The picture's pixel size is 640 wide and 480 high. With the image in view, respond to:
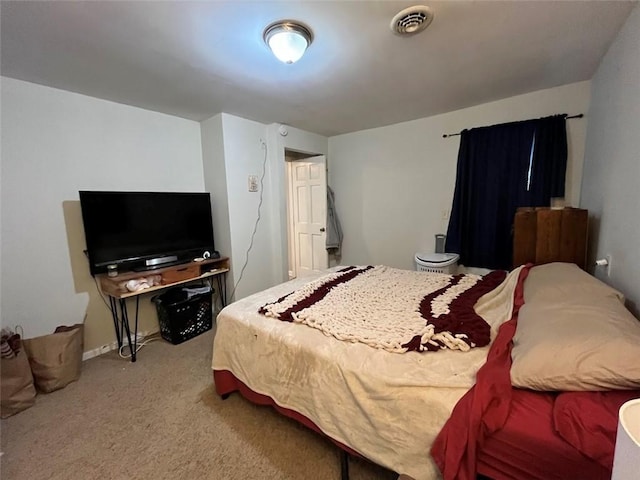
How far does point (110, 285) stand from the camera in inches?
90.4

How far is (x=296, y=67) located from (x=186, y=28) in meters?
0.72

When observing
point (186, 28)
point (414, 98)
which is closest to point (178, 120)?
point (186, 28)

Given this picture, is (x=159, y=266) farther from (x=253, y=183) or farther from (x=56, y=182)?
(x=253, y=183)

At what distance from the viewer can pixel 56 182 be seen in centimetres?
221

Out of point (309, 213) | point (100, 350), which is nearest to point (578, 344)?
point (100, 350)

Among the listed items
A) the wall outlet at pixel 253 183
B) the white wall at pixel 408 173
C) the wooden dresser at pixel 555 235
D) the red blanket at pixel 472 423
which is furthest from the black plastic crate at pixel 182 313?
the wooden dresser at pixel 555 235

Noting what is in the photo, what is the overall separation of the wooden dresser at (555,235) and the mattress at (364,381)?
1.79ft

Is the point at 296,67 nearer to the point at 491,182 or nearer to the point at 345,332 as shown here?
the point at 345,332

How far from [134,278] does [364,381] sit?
7.04 feet

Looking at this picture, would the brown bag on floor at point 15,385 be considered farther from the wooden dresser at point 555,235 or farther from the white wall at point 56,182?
the wooden dresser at point 555,235

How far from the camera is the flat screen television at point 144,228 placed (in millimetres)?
2271

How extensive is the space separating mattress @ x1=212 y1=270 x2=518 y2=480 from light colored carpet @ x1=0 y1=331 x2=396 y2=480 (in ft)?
0.85

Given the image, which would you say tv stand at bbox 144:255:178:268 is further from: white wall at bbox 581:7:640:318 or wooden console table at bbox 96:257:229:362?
white wall at bbox 581:7:640:318

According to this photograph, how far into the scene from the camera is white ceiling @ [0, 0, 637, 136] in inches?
54.2
